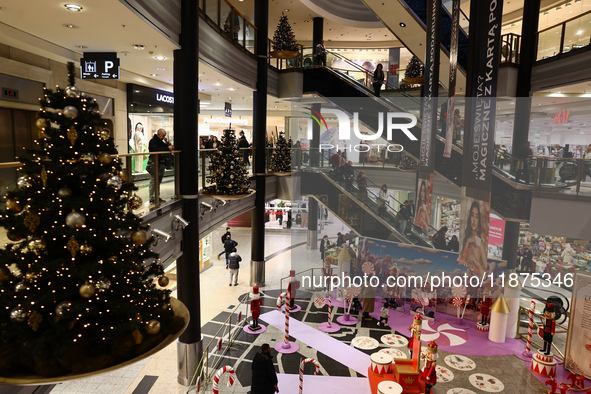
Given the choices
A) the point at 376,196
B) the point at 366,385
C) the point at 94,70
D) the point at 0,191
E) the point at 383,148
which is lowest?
the point at 366,385

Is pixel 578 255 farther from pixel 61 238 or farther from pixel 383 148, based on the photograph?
pixel 61 238

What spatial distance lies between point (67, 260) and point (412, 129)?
9.09 metres

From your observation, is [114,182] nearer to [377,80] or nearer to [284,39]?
[284,39]

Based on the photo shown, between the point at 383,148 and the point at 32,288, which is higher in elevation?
the point at 383,148

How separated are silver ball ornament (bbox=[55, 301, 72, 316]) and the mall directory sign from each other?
572 cm

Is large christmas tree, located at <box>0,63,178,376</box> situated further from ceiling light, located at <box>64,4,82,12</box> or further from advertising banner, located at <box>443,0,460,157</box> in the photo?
advertising banner, located at <box>443,0,460,157</box>

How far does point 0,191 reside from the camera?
355 centimetres

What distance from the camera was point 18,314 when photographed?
2.76 metres

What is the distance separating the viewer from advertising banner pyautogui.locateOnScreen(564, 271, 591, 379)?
7996 mm

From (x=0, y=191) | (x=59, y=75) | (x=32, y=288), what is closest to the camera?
(x=32, y=288)

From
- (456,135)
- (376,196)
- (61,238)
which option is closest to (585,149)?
(456,135)

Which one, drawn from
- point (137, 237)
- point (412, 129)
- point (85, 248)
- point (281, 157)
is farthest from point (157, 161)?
point (281, 157)

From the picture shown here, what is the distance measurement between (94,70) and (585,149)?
11511 mm

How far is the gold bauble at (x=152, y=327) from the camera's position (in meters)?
3.11
